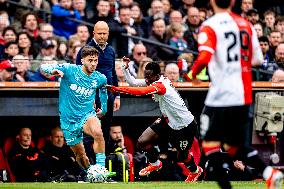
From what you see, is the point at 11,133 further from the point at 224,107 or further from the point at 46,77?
the point at 224,107

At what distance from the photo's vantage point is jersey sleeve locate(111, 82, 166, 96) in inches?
549

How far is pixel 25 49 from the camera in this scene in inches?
715

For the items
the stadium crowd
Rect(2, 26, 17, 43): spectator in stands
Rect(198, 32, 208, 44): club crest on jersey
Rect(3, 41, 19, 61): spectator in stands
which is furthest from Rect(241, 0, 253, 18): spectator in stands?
Rect(198, 32, 208, 44): club crest on jersey

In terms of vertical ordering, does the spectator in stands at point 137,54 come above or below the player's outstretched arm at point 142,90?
above

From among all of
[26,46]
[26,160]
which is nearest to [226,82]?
[26,160]

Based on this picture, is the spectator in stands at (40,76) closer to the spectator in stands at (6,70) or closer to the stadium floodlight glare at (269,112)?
the spectator in stands at (6,70)

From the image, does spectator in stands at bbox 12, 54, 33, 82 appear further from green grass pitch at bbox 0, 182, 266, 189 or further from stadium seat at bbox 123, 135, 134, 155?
green grass pitch at bbox 0, 182, 266, 189

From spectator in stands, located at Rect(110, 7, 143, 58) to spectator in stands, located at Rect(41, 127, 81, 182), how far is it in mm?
2475

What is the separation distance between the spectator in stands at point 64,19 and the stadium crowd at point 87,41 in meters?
0.02

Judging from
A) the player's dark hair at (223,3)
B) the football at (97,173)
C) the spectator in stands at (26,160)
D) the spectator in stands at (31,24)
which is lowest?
the spectator in stands at (26,160)

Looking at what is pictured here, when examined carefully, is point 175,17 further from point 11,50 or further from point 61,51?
point 11,50

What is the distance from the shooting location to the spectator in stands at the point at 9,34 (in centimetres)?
1823

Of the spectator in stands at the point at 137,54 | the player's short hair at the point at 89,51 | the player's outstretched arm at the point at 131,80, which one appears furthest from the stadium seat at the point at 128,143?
the player's short hair at the point at 89,51

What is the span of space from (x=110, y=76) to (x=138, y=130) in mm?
2741
